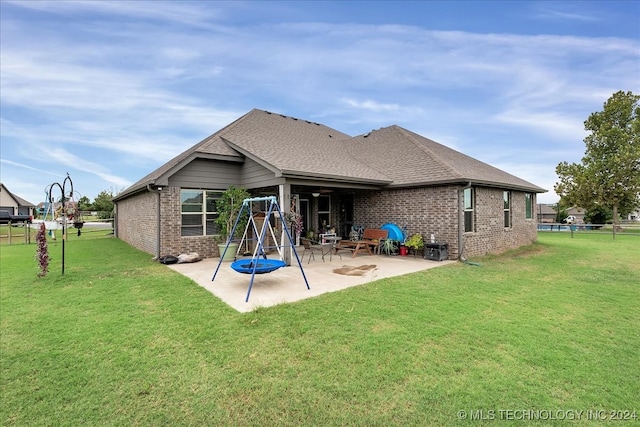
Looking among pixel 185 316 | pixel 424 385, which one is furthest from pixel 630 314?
pixel 185 316

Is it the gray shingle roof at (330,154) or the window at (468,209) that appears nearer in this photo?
the gray shingle roof at (330,154)

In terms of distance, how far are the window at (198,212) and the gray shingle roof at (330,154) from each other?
1.15 m

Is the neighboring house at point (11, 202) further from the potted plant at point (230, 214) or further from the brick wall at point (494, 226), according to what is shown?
the brick wall at point (494, 226)

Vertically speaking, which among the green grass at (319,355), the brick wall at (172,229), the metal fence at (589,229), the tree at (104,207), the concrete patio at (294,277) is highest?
the tree at (104,207)

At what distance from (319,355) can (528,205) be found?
1569 centimetres

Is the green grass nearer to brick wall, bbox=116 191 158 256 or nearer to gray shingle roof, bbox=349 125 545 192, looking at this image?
brick wall, bbox=116 191 158 256

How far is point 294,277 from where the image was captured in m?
7.34

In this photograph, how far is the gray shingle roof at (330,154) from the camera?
980 centimetres

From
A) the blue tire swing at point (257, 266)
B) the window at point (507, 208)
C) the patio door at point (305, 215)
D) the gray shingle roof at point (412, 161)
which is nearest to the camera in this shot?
the blue tire swing at point (257, 266)

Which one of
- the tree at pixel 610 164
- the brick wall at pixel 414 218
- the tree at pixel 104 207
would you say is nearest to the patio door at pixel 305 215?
the brick wall at pixel 414 218

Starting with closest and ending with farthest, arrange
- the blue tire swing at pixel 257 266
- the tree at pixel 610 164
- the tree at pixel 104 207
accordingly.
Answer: the blue tire swing at pixel 257 266, the tree at pixel 610 164, the tree at pixel 104 207

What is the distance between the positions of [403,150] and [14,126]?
2658cm

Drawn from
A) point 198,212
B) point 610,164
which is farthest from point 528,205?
point 610,164

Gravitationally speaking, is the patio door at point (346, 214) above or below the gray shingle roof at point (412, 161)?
below
